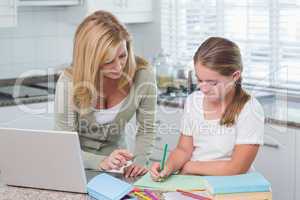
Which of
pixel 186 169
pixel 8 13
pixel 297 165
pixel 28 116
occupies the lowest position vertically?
pixel 297 165

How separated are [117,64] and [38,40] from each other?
5.95 feet

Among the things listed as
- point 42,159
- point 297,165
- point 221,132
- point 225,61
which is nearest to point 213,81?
point 225,61

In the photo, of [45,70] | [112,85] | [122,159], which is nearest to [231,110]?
[122,159]

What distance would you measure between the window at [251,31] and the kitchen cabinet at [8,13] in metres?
1.15

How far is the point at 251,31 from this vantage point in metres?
3.53

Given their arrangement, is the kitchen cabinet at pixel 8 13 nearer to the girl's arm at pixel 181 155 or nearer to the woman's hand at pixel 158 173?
the girl's arm at pixel 181 155

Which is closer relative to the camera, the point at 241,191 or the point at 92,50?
the point at 241,191

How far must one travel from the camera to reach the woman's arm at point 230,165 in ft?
6.41

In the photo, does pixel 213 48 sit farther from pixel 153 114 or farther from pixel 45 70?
pixel 45 70

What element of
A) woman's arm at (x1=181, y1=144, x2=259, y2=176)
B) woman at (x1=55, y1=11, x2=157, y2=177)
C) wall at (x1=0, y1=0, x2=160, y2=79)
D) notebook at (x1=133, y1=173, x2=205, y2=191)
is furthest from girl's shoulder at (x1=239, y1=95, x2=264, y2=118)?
wall at (x1=0, y1=0, x2=160, y2=79)

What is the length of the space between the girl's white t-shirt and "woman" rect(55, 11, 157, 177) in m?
0.24

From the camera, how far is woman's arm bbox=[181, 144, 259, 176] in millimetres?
1953

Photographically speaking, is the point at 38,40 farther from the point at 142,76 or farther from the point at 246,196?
the point at 246,196

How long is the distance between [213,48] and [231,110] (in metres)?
0.23
